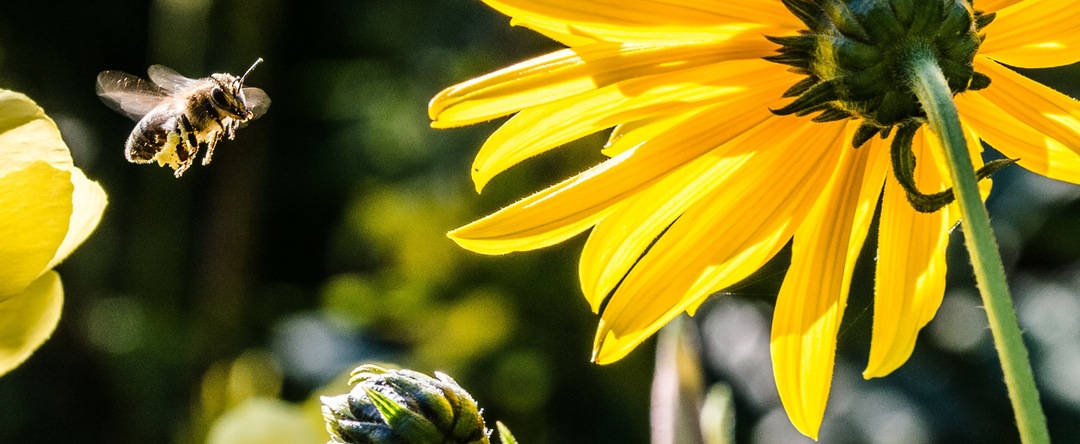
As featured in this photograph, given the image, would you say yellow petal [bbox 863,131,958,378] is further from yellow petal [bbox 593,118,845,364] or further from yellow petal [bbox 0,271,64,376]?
yellow petal [bbox 0,271,64,376]

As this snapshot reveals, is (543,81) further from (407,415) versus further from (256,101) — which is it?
(256,101)

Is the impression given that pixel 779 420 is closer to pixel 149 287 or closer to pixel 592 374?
pixel 592 374

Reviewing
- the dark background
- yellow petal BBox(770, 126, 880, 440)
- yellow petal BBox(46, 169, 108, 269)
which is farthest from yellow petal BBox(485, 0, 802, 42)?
the dark background

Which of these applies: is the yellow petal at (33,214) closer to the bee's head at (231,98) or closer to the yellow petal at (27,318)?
the yellow petal at (27,318)

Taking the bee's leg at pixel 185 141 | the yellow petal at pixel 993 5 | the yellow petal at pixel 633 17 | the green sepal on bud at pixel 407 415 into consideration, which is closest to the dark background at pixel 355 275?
the bee's leg at pixel 185 141

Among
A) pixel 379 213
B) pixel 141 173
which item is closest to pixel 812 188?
pixel 379 213

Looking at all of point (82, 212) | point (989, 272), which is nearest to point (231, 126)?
point (82, 212)

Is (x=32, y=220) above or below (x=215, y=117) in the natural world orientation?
above
